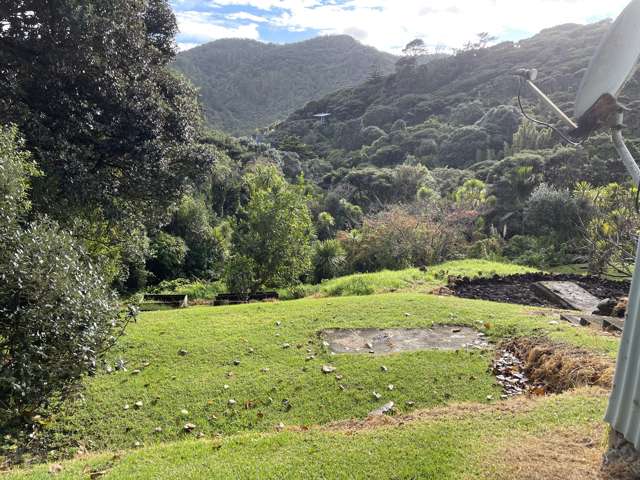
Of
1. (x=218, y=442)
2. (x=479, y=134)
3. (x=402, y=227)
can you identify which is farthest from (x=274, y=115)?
(x=218, y=442)

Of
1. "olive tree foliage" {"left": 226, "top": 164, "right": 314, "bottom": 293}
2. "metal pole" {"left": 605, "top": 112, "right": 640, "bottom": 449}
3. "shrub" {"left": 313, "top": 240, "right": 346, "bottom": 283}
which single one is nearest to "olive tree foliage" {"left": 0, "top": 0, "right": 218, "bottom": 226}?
"olive tree foliage" {"left": 226, "top": 164, "right": 314, "bottom": 293}

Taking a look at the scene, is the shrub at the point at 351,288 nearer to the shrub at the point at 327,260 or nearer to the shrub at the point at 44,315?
the shrub at the point at 327,260

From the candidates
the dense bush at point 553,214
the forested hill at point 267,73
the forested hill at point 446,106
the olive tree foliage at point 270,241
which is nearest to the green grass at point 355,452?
the olive tree foliage at point 270,241

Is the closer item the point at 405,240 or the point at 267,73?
the point at 405,240

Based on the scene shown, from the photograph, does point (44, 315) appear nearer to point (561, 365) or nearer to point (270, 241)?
point (561, 365)

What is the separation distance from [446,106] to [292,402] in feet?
232

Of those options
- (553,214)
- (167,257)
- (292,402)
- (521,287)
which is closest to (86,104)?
(292,402)

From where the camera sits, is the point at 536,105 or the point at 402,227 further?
the point at 536,105

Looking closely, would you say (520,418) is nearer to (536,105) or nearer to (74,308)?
(74,308)

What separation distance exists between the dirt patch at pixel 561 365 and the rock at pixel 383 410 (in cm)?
228

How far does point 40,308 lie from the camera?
4.30 metres

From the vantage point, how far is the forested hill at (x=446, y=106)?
1996 inches

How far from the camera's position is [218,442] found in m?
4.92

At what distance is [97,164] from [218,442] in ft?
21.2
